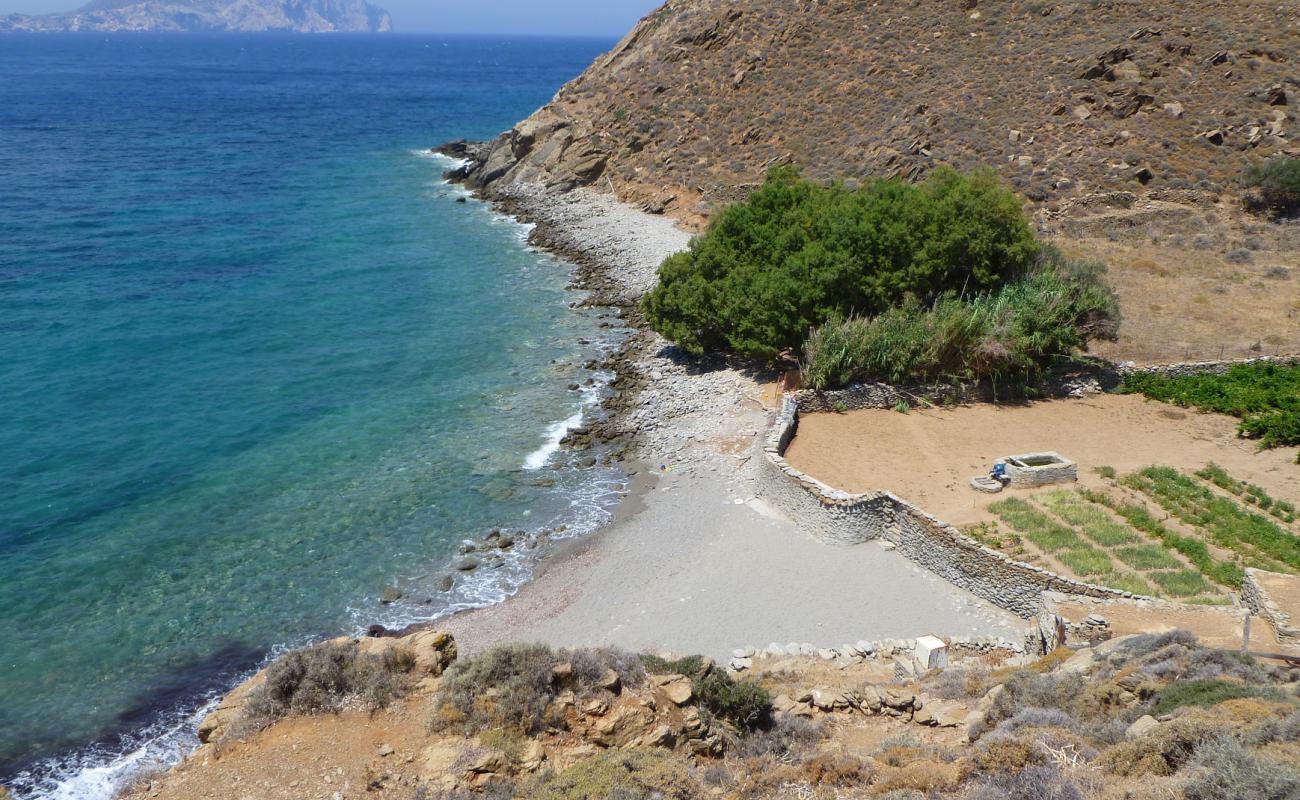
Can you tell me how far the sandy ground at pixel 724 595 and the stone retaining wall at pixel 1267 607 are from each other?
4287 mm

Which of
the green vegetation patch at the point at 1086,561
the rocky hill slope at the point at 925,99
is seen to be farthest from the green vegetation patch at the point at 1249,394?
the rocky hill slope at the point at 925,99

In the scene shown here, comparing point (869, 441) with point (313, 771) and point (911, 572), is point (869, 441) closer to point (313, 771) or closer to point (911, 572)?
point (911, 572)

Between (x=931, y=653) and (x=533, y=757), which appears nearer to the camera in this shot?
(x=533, y=757)

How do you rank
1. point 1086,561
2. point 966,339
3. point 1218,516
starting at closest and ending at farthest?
point 1086,561
point 1218,516
point 966,339

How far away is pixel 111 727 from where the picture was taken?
60.6 ft

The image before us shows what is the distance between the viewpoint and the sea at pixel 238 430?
2059 centimetres

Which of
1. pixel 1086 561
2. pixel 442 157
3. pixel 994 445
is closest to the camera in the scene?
pixel 1086 561

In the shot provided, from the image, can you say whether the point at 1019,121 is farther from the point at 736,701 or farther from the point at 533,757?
the point at 533,757

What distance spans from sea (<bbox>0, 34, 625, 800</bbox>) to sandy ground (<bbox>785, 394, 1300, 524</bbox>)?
276 inches

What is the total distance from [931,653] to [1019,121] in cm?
4269

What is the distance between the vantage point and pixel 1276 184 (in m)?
42.7

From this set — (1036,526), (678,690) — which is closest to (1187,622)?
(1036,526)

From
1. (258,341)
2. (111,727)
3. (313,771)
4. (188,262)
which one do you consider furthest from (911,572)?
(188,262)

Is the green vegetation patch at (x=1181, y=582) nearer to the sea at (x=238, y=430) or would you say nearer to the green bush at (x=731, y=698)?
the green bush at (x=731, y=698)
